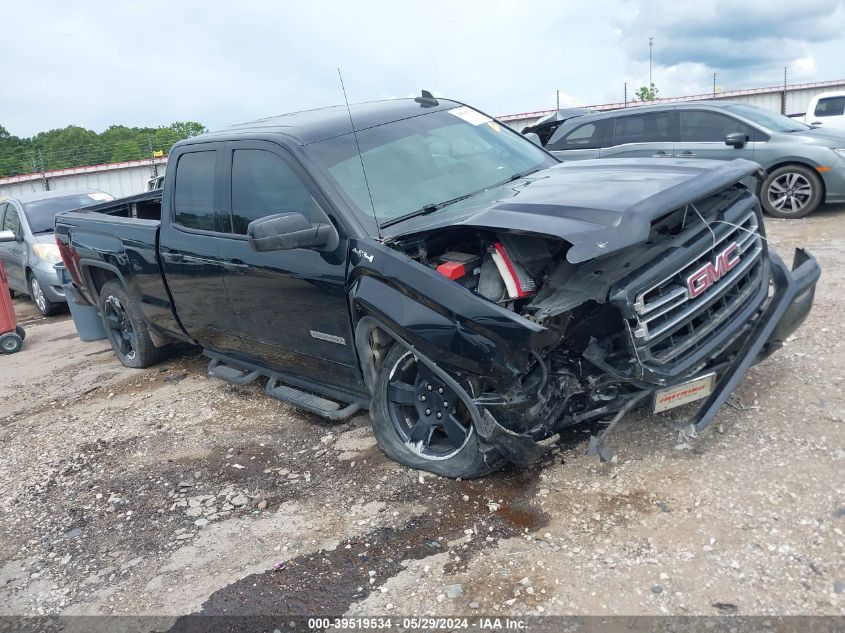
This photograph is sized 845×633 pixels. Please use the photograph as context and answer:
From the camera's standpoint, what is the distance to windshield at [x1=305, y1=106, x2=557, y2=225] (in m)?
3.95

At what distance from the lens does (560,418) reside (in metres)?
Answer: 3.33

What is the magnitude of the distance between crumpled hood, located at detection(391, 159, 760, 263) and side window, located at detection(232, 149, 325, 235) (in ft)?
2.43

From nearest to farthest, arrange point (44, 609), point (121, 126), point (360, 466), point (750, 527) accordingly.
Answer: point (750, 527) → point (44, 609) → point (360, 466) → point (121, 126)

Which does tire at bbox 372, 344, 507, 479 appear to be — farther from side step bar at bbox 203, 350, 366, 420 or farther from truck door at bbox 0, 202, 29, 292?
truck door at bbox 0, 202, 29, 292

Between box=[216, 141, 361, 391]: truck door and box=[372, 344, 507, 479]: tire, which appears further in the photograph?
box=[216, 141, 361, 391]: truck door

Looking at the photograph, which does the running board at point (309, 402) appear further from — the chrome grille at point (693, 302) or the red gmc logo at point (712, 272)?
the red gmc logo at point (712, 272)

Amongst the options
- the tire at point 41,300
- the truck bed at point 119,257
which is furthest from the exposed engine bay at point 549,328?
the tire at point 41,300

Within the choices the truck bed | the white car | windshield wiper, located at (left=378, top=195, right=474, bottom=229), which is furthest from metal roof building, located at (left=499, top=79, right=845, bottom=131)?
windshield wiper, located at (left=378, top=195, right=474, bottom=229)

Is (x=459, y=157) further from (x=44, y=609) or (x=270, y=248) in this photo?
(x=44, y=609)

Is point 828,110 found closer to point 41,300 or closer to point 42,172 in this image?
point 41,300

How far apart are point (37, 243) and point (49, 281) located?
587 millimetres

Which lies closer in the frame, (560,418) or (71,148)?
(560,418)

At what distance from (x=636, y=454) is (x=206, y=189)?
126 inches

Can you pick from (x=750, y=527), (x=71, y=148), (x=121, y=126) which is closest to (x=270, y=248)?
(x=750, y=527)
